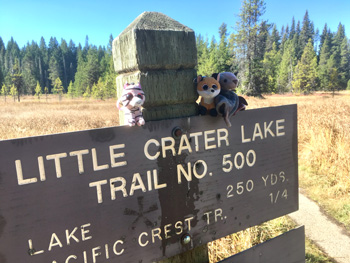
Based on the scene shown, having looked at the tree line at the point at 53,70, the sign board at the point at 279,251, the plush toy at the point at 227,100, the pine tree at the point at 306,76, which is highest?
the tree line at the point at 53,70

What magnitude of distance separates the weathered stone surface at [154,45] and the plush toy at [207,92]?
0.33 ft

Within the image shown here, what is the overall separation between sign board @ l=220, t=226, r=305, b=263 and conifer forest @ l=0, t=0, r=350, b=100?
16.8 ft

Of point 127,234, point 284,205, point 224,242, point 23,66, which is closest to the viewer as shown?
point 127,234

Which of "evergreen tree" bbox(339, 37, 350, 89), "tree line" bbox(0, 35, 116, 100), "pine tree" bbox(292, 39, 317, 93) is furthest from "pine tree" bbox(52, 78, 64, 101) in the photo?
"evergreen tree" bbox(339, 37, 350, 89)

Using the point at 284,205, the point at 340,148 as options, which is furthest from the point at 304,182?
the point at 284,205

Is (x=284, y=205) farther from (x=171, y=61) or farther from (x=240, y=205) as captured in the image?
(x=171, y=61)

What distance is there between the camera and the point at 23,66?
83.5 meters

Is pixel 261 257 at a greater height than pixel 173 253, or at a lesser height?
lesser

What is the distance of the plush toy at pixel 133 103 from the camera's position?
3.84ft

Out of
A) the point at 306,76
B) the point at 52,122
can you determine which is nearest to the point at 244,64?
the point at 306,76

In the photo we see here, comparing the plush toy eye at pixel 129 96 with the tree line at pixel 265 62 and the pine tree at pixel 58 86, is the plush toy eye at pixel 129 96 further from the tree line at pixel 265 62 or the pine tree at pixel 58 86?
the pine tree at pixel 58 86

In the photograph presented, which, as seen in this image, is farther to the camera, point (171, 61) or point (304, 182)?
point (304, 182)

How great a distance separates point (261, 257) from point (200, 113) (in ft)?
2.95

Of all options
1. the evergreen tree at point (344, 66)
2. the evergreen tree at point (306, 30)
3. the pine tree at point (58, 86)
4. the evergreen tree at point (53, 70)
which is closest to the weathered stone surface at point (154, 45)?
the pine tree at point (58, 86)
